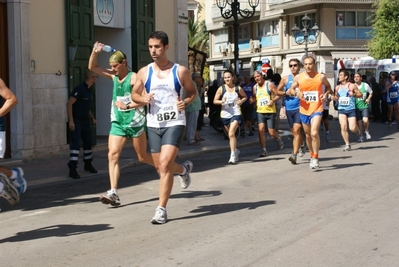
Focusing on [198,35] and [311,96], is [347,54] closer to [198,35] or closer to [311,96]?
[198,35]

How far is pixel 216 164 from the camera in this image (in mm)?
14609

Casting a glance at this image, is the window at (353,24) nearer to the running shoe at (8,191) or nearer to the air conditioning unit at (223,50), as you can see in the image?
the air conditioning unit at (223,50)

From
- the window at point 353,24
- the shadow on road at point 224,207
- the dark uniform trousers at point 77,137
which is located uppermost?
the window at point 353,24

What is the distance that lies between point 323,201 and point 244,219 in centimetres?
153

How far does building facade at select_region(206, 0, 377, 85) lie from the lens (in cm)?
5225

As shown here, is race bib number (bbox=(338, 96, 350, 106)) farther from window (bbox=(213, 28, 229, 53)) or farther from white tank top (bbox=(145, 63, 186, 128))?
window (bbox=(213, 28, 229, 53))

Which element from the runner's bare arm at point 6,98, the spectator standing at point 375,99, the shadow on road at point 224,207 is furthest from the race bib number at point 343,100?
the spectator standing at point 375,99

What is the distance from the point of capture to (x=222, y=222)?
26.8ft

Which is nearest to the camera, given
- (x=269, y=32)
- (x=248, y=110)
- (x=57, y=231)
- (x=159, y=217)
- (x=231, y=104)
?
(x=57, y=231)

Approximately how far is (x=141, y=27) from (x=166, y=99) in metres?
11.2

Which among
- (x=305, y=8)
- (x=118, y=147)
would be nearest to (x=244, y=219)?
(x=118, y=147)

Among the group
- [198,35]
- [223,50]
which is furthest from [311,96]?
[198,35]

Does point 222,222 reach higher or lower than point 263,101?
lower

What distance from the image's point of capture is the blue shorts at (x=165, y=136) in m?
8.30
